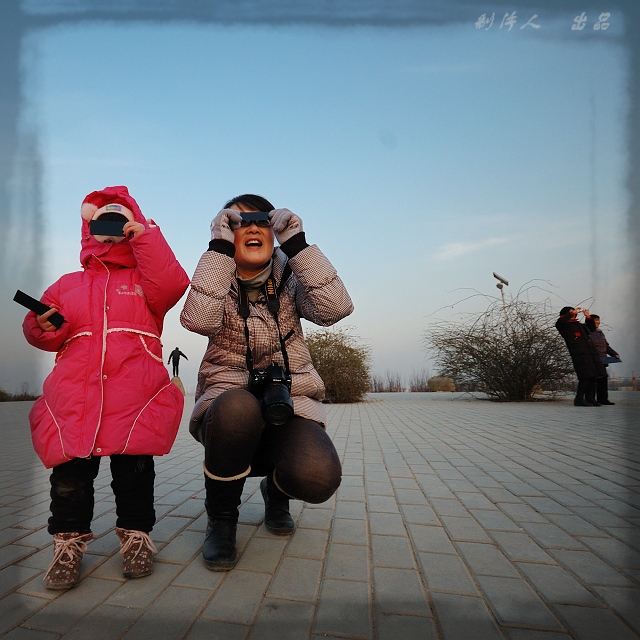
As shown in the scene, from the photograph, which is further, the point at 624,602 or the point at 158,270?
the point at 158,270

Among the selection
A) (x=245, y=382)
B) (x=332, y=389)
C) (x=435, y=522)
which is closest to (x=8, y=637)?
(x=245, y=382)

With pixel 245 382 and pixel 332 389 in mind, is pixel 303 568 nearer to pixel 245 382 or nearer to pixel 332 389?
pixel 245 382

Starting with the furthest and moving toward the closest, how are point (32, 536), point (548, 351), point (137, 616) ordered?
point (548, 351)
point (32, 536)
point (137, 616)

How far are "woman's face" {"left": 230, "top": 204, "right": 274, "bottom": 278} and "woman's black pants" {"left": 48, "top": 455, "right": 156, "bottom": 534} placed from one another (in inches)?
37.6

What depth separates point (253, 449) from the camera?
6.57 feet

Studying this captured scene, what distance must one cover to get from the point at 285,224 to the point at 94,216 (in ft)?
2.67

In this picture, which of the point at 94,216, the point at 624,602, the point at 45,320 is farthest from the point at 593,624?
the point at 94,216

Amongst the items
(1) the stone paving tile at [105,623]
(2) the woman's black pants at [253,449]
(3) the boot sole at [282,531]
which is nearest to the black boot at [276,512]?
(3) the boot sole at [282,531]

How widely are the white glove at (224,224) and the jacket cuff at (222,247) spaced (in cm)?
2

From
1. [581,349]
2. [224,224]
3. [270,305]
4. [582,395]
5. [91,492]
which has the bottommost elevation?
[582,395]

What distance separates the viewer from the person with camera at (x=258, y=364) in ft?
6.40

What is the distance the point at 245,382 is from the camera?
2209 millimetres

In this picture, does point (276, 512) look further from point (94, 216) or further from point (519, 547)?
point (94, 216)

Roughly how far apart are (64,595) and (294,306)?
58.0 inches
